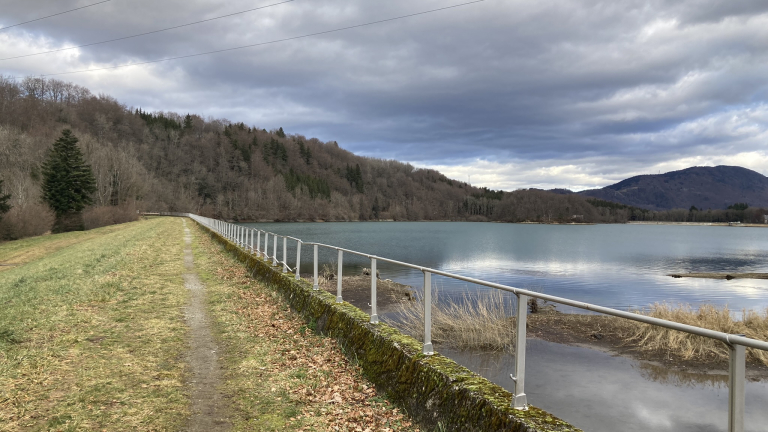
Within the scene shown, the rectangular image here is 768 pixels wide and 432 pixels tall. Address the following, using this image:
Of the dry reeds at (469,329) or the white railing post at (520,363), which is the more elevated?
the white railing post at (520,363)

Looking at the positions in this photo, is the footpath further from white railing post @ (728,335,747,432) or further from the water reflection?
the water reflection

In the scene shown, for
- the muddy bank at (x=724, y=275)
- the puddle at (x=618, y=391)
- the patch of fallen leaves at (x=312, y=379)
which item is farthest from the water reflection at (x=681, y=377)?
the muddy bank at (x=724, y=275)

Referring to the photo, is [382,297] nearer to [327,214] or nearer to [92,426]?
[92,426]

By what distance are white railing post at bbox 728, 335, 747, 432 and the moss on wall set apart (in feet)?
4.36

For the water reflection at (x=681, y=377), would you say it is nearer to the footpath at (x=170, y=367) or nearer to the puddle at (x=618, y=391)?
the puddle at (x=618, y=391)

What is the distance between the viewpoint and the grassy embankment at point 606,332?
13.7m

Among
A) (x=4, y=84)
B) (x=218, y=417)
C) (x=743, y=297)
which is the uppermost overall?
(x=4, y=84)

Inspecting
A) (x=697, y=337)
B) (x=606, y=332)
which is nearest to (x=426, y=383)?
(x=697, y=337)

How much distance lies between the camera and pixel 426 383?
512 cm

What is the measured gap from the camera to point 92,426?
4.65 m

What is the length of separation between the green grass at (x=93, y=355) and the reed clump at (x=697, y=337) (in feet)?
42.4

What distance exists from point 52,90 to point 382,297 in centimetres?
13068

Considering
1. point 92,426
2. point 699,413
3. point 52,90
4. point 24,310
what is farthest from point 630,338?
point 52,90

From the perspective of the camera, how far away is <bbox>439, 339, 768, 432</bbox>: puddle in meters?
9.74
